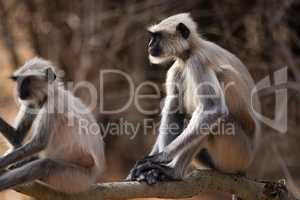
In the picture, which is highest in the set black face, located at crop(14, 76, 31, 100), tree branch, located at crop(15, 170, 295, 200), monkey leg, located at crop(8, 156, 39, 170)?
black face, located at crop(14, 76, 31, 100)

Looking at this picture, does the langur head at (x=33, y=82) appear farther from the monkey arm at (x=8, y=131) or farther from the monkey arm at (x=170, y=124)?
the monkey arm at (x=170, y=124)

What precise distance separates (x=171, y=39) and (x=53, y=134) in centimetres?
173

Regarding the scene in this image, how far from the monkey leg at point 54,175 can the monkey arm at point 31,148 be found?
0.30ft

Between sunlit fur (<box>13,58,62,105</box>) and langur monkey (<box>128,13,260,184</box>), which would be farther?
langur monkey (<box>128,13,260,184</box>)

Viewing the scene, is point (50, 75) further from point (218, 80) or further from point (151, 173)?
point (218, 80)

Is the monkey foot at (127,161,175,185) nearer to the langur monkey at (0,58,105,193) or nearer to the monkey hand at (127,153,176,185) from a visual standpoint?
the monkey hand at (127,153,176,185)

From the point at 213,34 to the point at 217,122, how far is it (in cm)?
588

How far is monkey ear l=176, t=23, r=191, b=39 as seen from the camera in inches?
285

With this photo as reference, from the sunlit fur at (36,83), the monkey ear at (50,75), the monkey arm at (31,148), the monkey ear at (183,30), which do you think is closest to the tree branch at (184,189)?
the monkey arm at (31,148)

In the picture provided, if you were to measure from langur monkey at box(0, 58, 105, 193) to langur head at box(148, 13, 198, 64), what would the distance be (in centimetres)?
119

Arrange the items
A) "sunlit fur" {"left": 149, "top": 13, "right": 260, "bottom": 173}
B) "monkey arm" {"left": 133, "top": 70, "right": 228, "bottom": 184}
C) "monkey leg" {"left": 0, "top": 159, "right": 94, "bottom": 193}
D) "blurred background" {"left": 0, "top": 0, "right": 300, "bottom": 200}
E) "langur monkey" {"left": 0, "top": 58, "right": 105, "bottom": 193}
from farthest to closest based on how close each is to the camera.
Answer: "blurred background" {"left": 0, "top": 0, "right": 300, "bottom": 200}
"sunlit fur" {"left": 149, "top": 13, "right": 260, "bottom": 173}
"monkey arm" {"left": 133, "top": 70, "right": 228, "bottom": 184}
"langur monkey" {"left": 0, "top": 58, "right": 105, "bottom": 193}
"monkey leg" {"left": 0, "top": 159, "right": 94, "bottom": 193}

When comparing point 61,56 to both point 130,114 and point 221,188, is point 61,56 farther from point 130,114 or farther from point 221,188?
point 221,188

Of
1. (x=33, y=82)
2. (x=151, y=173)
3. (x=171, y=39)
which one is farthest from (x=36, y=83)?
(x=171, y=39)

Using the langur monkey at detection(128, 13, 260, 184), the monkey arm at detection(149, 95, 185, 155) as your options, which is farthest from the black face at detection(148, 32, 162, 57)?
the monkey arm at detection(149, 95, 185, 155)
